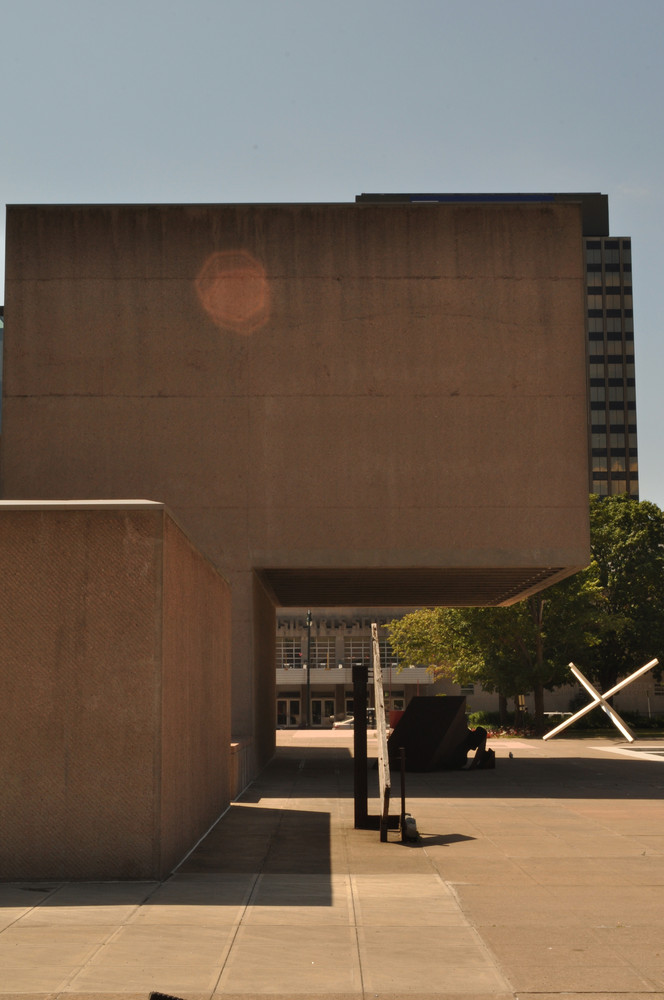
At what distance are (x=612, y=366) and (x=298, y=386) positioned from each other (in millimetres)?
114593

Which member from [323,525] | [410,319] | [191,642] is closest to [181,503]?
[323,525]

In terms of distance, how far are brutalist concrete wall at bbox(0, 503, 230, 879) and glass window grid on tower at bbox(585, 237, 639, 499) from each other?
12631cm

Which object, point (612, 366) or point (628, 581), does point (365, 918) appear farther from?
point (612, 366)

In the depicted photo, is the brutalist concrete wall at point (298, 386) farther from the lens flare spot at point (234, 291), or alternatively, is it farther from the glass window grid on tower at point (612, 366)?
the glass window grid on tower at point (612, 366)

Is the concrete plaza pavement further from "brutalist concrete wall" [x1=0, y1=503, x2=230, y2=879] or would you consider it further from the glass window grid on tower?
the glass window grid on tower

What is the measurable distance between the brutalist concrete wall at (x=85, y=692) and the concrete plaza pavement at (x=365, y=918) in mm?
453

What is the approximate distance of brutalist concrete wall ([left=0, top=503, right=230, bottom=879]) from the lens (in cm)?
1077

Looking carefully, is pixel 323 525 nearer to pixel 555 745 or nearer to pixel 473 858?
pixel 473 858

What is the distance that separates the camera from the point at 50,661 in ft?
36.0

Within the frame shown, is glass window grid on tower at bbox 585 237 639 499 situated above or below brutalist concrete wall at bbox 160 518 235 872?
above

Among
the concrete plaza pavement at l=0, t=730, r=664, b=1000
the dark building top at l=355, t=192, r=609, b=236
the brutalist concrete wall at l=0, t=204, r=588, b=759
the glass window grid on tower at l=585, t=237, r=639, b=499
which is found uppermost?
the dark building top at l=355, t=192, r=609, b=236

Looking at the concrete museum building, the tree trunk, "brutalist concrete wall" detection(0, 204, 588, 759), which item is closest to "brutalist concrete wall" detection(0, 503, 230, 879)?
the concrete museum building

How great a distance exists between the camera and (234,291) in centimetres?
2503

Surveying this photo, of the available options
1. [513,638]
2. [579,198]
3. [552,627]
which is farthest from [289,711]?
[579,198]
